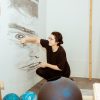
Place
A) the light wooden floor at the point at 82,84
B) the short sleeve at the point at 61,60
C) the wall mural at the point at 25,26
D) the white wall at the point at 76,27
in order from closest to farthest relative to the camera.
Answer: the wall mural at the point at 25,26, the short sleeve at the point at 61,60, the light wooden floor at the point at 82,84, the white wall at the point at 76,27

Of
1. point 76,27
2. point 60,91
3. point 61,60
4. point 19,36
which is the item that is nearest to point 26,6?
point 19,36

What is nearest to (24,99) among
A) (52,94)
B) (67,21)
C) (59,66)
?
(52,94)

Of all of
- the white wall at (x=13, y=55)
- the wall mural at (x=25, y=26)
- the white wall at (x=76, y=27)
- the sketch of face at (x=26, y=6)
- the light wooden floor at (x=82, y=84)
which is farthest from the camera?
the white wall at (x=76, y=27)

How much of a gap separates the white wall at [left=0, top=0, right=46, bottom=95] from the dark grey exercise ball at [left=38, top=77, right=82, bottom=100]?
1.23 meters

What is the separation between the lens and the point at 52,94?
89.9 inches

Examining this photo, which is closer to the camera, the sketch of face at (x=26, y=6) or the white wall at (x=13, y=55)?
the white wall at (x=13, y=55)

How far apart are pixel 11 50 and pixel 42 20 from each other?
1924 mm

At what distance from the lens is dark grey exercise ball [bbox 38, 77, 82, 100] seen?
89.6 inches

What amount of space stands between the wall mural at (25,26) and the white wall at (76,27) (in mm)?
945

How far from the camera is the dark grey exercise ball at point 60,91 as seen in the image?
2.28 metres

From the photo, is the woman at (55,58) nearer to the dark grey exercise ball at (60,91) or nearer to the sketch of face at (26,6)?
the sketch of face at (26,6)

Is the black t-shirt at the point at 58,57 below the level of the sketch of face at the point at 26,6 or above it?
below

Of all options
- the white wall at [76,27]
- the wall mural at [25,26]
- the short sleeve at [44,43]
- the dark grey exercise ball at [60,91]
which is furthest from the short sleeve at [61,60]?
the white wall at [76,27]

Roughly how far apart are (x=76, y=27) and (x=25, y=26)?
181 cm
